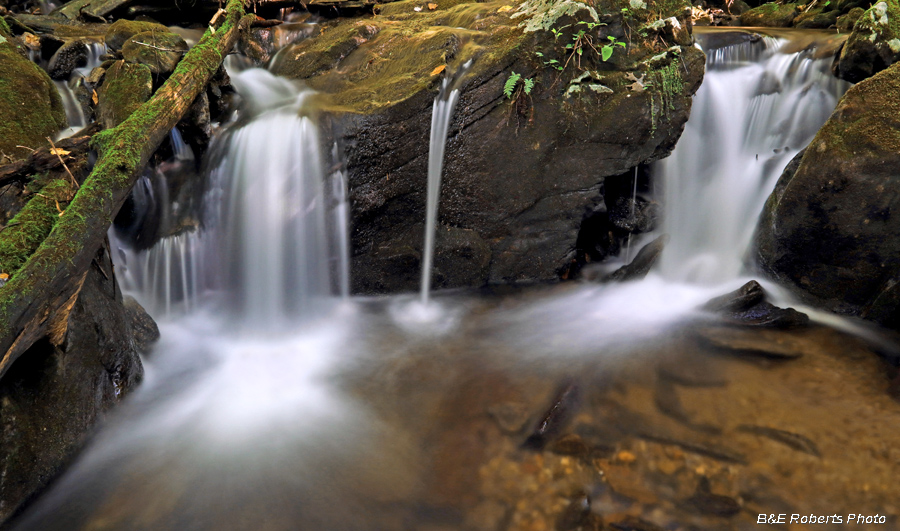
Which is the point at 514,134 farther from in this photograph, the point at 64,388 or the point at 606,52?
the point at 64,388

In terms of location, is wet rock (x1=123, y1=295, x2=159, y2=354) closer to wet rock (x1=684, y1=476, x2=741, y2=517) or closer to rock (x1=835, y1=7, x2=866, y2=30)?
wet rock (x1=684, y1=476, x2=741, y2=517)

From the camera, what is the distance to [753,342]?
176 inches

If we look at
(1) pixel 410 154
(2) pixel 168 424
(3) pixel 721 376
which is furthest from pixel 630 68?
(2) pixel 168 424

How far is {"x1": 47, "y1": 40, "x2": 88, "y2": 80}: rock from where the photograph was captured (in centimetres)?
658

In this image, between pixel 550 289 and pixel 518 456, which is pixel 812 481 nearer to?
pixel 518 456

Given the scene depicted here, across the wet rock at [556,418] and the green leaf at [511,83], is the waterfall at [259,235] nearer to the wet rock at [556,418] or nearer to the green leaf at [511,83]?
the green leaf at [511,83]

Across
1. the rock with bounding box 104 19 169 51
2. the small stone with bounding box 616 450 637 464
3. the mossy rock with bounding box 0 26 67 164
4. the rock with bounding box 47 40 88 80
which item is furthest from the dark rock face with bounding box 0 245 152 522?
the rock with bounding box 47 40 88 80

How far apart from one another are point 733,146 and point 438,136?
4126mm

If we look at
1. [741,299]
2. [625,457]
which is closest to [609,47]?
[741,299]

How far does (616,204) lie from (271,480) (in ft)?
16.7

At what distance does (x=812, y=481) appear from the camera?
10.0 ft

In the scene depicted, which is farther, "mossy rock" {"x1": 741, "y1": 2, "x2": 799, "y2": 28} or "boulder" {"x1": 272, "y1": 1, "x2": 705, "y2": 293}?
"mossy rock" {"x1": 741, "y1": 2, "x2": 799, "y2": 28}

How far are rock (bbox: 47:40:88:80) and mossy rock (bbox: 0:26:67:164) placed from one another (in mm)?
1160

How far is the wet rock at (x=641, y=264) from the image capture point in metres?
5.95
